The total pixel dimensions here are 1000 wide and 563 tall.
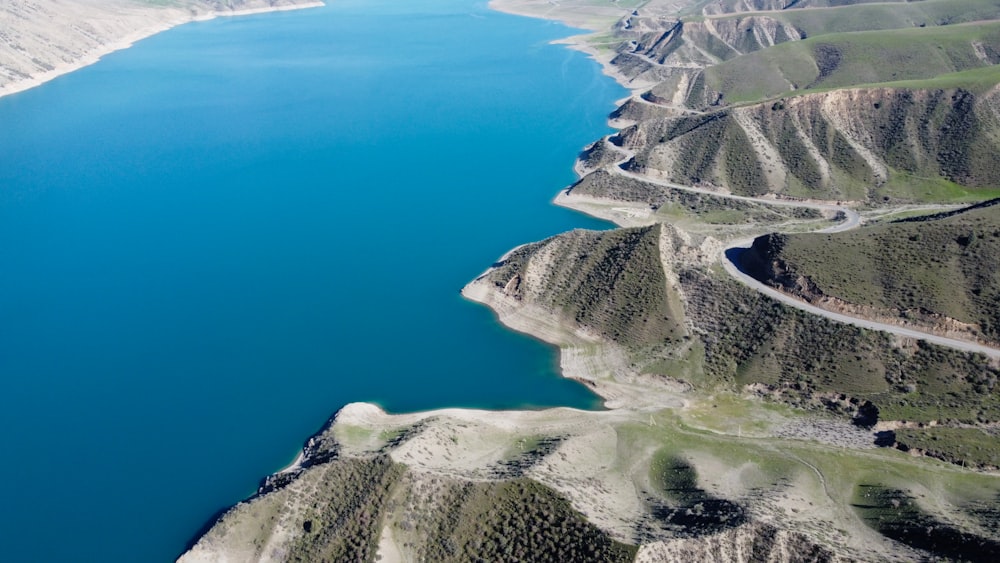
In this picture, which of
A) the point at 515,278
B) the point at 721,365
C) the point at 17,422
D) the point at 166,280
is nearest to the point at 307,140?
the point at 166,280

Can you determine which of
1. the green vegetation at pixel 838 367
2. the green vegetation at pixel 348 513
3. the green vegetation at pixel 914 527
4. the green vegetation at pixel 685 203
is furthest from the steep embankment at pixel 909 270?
the green vegetation at pixel 348 513

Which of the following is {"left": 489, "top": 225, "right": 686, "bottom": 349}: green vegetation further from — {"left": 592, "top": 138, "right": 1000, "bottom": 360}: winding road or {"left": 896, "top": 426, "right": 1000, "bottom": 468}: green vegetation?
{"left": 896, "top": 426, "right": 1000, "bottom": 468}: green vegetation

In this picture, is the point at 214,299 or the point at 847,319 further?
the point at 214,299

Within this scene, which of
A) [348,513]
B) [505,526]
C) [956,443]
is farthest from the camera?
[956,443]

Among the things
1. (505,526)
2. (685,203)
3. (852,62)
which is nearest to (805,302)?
(685,203)

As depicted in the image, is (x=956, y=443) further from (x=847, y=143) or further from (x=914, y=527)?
(x=847, y=143)

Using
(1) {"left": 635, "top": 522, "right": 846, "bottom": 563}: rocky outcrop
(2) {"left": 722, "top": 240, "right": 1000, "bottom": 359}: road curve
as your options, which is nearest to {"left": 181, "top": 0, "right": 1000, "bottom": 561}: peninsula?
(1) {"left": 635, "top": 522, "right": 846, "bottom": 563}: rocky outcrop

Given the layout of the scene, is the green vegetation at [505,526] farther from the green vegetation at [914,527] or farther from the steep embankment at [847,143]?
the steep embankment at [847,143]

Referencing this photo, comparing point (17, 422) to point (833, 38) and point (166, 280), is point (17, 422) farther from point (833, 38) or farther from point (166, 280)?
point (833, 38)
